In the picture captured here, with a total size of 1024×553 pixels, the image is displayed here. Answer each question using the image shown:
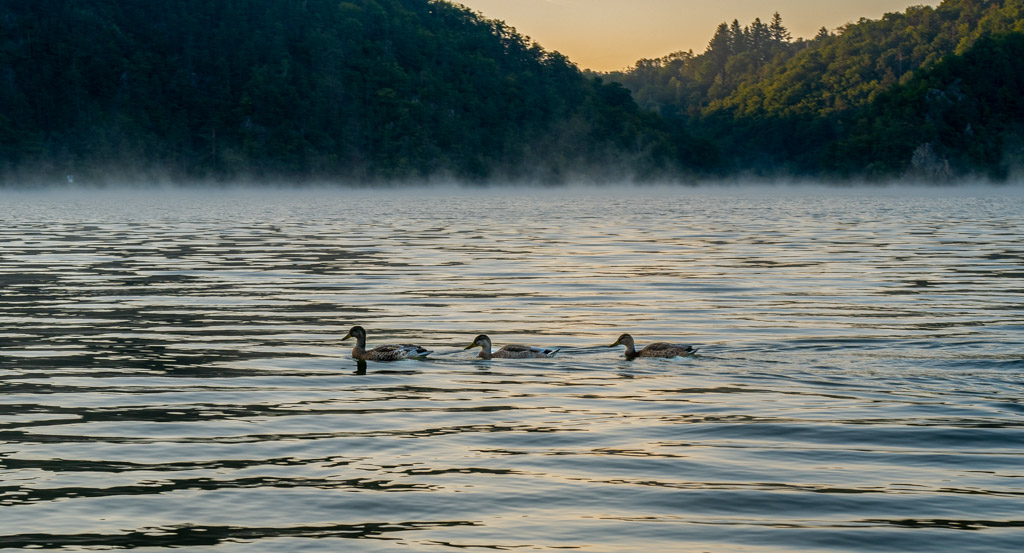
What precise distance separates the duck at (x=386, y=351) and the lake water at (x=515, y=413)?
Result: 0.25 m

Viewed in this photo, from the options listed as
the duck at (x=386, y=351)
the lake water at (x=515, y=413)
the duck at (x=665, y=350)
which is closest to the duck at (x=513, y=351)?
the lake water at (x=515, y=413)

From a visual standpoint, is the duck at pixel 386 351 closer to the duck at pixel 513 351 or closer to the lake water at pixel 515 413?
the lake water at pixel 515 413

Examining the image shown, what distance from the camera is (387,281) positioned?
29.5 meters

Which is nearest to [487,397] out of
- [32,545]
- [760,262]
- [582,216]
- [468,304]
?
[32,545]

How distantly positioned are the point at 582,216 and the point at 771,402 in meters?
56.6

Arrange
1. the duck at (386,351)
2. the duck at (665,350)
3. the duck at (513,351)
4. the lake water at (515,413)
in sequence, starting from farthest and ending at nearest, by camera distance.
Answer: the duck at (386,351) < the duck at (513,351) < the duck at (665,350) < the lake water at (515,413)

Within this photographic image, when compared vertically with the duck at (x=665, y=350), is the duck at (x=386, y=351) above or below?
below

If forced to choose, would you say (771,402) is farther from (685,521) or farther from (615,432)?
(685,521)

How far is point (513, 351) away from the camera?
17234 mm

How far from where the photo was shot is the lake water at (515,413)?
9.30 meters

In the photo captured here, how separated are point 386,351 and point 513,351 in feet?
5.78

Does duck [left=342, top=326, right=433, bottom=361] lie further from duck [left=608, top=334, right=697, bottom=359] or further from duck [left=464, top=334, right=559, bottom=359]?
duck [left=608, top=334, right=697, bottom=359]

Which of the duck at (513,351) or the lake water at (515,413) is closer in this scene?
the lake water at (515,413)

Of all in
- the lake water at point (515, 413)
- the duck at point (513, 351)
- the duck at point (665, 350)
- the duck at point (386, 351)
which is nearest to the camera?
the lake water at point (515, 413)
